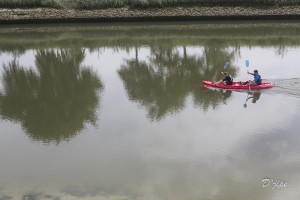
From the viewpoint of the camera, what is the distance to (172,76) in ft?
48.2

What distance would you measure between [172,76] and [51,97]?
4.59m

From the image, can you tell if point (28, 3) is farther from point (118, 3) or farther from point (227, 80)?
point (227, 80)

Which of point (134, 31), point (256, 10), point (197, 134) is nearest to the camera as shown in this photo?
point (197, 134)

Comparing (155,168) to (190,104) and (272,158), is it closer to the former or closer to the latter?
(272,158)

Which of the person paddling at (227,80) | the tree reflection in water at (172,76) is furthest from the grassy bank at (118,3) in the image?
the person paddling at (227,80)

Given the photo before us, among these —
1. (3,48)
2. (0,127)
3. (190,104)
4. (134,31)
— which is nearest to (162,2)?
(134,31)

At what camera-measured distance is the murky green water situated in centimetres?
782

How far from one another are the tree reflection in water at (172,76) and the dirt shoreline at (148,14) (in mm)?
7144

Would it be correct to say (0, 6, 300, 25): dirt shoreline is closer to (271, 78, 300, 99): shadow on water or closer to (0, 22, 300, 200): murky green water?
(0, 22, 300, 200): murky green water

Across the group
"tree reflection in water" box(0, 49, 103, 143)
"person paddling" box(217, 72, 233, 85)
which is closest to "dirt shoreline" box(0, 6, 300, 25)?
"tree reflection in water" box(0, 49, 103, 143)

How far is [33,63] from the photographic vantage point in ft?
56.5

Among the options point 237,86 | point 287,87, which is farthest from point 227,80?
point 287,87

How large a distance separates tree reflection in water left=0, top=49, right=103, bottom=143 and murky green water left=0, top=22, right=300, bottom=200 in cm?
4

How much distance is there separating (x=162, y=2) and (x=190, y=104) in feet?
57.9
